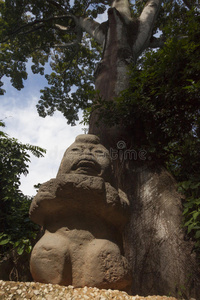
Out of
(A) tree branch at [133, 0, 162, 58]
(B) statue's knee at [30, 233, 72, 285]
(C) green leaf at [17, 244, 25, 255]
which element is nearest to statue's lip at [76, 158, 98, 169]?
(B) statue's knee at [30, 233, 72, 285]

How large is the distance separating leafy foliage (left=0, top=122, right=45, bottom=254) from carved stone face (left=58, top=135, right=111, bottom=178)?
4.47 ft

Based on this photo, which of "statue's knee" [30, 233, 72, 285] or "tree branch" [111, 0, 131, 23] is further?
"tree branch" [111, 0, 131, 23]

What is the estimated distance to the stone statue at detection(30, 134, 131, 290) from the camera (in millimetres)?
2094

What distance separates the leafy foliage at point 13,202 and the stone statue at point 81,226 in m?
1.16

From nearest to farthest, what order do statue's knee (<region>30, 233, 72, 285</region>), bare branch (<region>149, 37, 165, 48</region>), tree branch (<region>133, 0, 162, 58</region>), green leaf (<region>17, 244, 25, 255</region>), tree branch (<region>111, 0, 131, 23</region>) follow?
statue's knee (<region>30, 233, 72, 285</region>), green leaf (<region>17, 244, 25, 255</region>), tree branch (<region>133, 0, 162, 58</region>), tree branch (<region>111, 0, 131, 23</region>), bare branch (<region>149, 37, 165, 48</region>)

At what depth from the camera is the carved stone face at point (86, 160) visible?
2621mm

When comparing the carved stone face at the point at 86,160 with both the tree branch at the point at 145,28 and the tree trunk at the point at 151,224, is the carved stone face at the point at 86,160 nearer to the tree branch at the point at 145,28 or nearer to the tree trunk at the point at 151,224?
the tree trunk at the point at 151,224

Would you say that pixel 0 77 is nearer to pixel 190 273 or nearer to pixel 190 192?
pixel 190 192

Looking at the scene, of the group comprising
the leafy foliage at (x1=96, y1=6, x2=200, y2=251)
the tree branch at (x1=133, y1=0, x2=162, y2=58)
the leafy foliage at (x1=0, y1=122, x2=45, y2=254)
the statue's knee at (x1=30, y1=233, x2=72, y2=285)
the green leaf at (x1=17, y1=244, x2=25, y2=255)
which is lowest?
the statue's knee at (x1=30, y1=233, x2=72, y2=285)

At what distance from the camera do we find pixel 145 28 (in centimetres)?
626

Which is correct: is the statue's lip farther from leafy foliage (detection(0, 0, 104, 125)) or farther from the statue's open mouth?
leafy foliage (detection(0, 0, 104, 125))

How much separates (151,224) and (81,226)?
47.3 inches

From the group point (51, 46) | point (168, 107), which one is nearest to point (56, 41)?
point (51, 46)

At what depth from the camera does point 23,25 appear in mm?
8125
